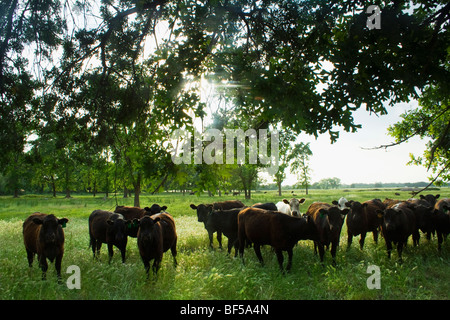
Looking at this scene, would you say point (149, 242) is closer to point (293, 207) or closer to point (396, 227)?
point (293, 207)

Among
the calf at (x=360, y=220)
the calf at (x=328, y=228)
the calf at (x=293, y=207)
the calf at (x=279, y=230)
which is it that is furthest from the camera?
the calf at (x=293, y=207)

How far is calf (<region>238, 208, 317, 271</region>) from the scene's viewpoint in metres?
7.48

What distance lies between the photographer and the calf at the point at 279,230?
7.48m

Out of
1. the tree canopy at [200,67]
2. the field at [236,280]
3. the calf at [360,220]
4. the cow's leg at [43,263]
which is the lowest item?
the field at [236,280]

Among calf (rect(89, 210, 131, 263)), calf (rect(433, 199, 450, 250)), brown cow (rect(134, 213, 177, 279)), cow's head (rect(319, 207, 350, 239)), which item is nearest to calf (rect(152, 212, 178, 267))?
brown cow (rect(134, 213, 177, 279))

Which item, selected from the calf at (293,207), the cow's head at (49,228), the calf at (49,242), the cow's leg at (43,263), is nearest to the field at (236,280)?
the cow's leg at (43,263)

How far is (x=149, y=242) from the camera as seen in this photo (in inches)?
267

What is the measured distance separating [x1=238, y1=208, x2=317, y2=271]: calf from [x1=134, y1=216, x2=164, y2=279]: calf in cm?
283

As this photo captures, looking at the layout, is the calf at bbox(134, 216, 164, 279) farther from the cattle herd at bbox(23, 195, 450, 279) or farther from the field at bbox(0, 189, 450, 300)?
the field at bbox(0, 189, 450, 300)

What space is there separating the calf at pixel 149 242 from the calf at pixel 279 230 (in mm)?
2831

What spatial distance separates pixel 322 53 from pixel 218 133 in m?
2.81

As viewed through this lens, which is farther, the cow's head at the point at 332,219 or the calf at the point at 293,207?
the calf at the point at 293,207

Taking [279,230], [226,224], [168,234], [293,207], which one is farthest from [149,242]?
[293,207]

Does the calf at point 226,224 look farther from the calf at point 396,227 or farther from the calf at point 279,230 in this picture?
the calf at point 396,227
